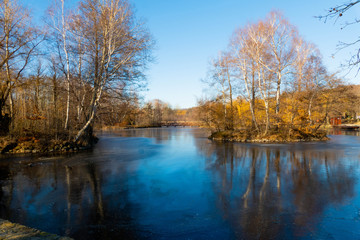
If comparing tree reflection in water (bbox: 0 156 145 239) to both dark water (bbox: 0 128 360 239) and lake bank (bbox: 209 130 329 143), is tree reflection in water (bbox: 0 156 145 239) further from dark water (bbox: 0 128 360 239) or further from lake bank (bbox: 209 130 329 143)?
lake bank (bbox: 209 130 329 143)

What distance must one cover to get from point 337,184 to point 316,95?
65.4 ft

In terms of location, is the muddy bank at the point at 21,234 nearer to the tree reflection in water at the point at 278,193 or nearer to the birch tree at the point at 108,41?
the tree reflection in water at the point at 278,193

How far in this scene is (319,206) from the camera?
18.4 feet

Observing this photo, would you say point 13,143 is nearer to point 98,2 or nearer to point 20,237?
point 98,2

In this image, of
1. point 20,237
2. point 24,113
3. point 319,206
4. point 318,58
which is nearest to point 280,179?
point 319,206

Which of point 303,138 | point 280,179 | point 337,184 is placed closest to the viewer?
point 337,184

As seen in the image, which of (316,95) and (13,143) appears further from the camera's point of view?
(316,95)

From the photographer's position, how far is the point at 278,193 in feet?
21.8

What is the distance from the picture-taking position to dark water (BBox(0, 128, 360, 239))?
4.44m

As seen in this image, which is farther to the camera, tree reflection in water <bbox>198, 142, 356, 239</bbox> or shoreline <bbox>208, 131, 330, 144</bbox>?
shoreline <bbox>208, 131, 330, 144</bbox>

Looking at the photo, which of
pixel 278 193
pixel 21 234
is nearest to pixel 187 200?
pixel 278 193

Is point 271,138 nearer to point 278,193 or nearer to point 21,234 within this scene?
point 278,193

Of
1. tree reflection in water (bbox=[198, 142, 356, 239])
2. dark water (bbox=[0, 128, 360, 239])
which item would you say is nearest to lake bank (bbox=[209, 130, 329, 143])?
tree reflection in water (bbox=[198, 142, 356, 239])

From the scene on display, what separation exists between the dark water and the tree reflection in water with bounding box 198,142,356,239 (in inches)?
0.9
